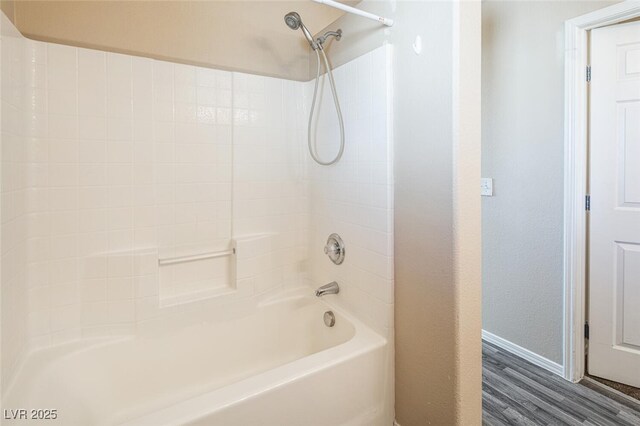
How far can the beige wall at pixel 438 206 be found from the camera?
1.16 metres

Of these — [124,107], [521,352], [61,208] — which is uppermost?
[124,107]

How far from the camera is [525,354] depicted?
213cm

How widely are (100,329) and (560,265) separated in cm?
253

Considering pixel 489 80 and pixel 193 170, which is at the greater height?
pixel 489 80

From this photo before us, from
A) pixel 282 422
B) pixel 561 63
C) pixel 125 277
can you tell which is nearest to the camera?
pixel 282 422

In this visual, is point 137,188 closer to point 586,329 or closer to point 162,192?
point 162,192

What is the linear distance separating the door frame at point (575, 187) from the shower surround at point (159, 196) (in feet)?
3.98

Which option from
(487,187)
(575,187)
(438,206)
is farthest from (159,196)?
(575,187)

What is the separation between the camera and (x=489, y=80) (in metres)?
2.22

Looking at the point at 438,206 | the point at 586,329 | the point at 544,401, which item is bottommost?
the point at 544,401

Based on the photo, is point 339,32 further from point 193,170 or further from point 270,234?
point 270,234

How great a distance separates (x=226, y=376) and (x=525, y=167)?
2.18 m

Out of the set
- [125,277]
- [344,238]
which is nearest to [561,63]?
[344,238]

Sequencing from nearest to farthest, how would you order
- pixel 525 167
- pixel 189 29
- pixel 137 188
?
pixel 137 188 < pixel 189 29 < pixel 525 167
